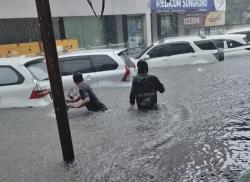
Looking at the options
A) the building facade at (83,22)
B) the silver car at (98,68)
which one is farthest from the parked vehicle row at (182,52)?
the building facade at (83,22)

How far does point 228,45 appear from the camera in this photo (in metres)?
18.4

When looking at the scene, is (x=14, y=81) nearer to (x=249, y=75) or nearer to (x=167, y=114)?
(x=167, y=114)

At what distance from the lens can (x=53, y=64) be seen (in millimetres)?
5828

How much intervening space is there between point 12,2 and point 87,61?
28.0 feet

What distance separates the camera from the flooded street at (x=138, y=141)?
5875 millimetres

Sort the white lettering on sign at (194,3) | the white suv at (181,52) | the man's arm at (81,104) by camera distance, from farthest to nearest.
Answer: the white lettering on sign at (194,3)
the white suv at (181,52)
the man's arm at (81,104)

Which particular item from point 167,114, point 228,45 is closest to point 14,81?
point 167,114

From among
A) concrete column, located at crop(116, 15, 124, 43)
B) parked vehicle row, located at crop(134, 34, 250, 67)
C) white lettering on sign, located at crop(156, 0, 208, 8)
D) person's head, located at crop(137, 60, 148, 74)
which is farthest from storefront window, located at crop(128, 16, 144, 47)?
person's head, located at crop(137, 60, 148, 74)

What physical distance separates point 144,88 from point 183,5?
2069cm

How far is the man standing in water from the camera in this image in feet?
28.5

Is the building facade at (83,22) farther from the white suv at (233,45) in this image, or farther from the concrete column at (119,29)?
the white suv at (233,45)

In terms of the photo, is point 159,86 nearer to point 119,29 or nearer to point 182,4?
point 119,29

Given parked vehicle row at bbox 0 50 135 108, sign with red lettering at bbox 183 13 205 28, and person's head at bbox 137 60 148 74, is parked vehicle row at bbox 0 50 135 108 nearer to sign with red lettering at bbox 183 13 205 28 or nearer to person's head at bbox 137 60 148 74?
person's head at bbox 137 60 148 74

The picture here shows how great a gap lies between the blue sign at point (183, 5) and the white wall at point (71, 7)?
1027 mm
